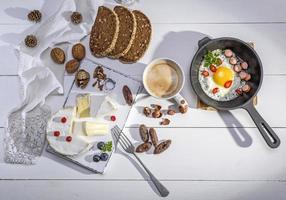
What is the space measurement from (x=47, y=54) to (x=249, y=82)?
828 millimetres

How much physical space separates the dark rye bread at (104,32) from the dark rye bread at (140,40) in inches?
3.2

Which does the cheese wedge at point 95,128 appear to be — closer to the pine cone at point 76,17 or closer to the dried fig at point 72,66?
the dried fig at point 72,66

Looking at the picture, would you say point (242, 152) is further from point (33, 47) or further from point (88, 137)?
point (33, 47)

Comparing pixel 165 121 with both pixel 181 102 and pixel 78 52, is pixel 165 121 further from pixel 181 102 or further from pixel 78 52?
pixel 78 52

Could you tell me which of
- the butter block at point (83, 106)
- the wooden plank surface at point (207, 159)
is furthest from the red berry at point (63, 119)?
the wooden plank surface at point (207, 159)

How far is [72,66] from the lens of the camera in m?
2.22

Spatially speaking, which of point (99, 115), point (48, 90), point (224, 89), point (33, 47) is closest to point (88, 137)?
point (99, 115)

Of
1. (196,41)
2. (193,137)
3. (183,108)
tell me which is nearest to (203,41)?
(196,41)

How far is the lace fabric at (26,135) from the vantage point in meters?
2.23

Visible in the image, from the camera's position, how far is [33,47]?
2254mm

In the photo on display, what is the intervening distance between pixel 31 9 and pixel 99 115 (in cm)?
53

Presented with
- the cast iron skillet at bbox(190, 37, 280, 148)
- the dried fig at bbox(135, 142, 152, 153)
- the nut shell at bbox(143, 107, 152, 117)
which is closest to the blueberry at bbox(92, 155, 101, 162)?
the dried fig at bbox(135, 142, 152, 153)

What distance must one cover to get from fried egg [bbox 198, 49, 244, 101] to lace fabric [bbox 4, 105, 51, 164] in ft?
2.11

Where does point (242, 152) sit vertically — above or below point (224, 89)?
below
